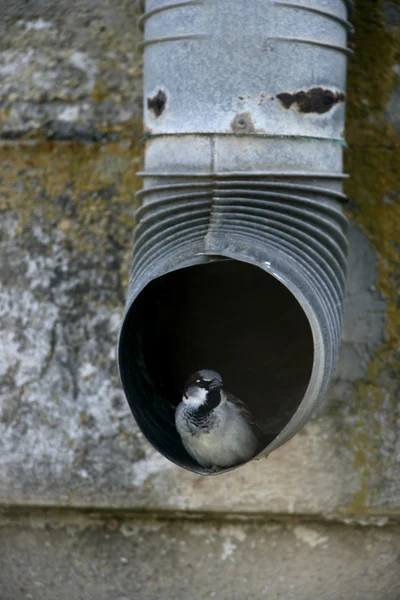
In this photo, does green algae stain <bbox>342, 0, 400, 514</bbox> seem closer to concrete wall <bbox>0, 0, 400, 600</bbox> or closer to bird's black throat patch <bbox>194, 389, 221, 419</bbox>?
concrete wall <bbox>0, 0, 400, 600</bbox>

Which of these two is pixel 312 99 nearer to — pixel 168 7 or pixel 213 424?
pixel 168 7

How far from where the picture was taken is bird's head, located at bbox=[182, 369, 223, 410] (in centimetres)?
186

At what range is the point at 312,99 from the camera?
162cm

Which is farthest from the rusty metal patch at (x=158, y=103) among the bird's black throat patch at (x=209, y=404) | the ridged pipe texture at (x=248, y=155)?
the bird's black throat patch at (x=209, y=404)

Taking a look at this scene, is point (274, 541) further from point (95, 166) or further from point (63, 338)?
point (95, 166)

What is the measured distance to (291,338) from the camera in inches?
80.7

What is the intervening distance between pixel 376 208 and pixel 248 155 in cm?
47

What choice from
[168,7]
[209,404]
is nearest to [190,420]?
[209,404]

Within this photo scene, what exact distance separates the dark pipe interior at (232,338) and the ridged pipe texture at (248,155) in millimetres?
181

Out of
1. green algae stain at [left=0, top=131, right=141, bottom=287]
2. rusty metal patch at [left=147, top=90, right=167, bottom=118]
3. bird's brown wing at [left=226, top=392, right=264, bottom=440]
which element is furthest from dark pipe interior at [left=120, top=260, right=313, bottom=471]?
rusty metal patch at [left=147, top=90, right=167, bottom=118]

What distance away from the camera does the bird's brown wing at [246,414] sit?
1982 millimetres

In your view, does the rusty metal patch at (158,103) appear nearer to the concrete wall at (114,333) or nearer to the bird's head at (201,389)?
the concrete wall at (114,333)

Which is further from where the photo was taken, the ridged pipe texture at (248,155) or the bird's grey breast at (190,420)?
the bird's grey breast at (190,420)

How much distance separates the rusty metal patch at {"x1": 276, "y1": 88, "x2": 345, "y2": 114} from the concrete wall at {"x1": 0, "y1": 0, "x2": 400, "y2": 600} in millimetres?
313
